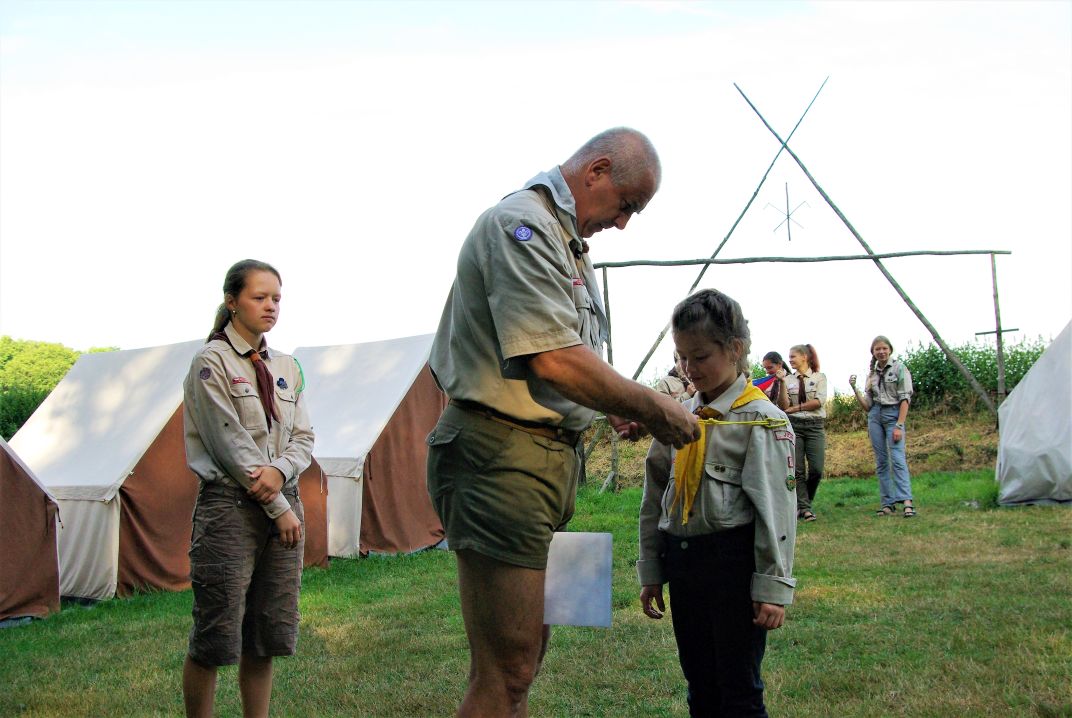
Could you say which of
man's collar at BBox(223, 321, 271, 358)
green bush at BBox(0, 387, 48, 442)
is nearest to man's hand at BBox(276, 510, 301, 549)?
man's collar at BBox(223, 321, 271, 358)

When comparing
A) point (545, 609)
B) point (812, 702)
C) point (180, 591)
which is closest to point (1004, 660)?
point (812, 702)

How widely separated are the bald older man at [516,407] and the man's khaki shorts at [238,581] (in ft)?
3.30

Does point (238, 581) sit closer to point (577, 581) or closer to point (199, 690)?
point (199, 690)

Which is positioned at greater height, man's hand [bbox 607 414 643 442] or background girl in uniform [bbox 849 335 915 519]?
man's hand [bbox 607 414 643 442]

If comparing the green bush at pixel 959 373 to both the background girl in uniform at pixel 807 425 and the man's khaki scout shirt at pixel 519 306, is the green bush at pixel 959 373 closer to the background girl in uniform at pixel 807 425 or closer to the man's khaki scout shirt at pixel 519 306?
the background girl in uniform at pixel 807 425

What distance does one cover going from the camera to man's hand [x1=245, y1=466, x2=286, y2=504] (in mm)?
3143

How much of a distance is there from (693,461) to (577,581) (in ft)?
1.57

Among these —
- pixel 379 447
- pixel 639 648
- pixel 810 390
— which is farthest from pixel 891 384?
pixel 639 648

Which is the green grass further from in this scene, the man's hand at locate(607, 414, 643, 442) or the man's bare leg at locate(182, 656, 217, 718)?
the man's hand at locate(607, 414, 643, 442)

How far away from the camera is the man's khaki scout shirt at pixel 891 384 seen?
9859 millimetres

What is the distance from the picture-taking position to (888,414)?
395 inches

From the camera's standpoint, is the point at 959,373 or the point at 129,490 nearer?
the point at 129,490

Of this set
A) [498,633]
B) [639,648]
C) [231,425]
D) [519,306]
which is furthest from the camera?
[639,648]

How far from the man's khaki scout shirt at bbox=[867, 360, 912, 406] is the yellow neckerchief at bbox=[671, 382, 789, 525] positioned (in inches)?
299
